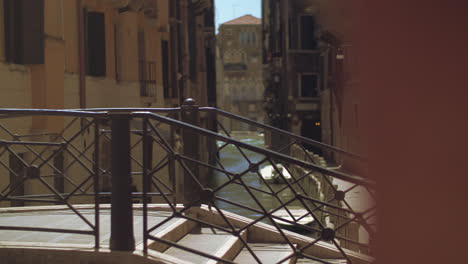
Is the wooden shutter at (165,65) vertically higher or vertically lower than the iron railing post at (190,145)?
higher

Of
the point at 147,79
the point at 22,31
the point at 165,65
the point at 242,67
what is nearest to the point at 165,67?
the point at 165,65

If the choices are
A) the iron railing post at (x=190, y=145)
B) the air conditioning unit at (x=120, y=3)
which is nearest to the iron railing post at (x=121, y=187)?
the iron railing post at (x=190, y=145)

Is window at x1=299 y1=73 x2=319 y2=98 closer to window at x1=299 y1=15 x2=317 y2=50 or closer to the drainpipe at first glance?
window at x1=299 y1=15 x2=317 y2=50

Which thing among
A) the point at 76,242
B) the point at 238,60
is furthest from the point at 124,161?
the point at 238,60

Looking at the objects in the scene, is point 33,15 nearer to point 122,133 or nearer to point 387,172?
point 122,133

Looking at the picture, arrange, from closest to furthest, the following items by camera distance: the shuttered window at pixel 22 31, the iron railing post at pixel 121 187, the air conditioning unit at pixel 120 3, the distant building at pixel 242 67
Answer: the iron railing post at pixel 121 187
the shuttered window at pixel 22 31
the air conditioning unit at pixel 120 3
the distant building at pixel 242 67

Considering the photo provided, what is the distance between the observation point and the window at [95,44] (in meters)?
13.6

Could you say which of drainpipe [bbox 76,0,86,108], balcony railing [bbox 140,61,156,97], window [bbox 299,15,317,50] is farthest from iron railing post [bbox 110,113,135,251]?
window [bbox 299,15,317,50]

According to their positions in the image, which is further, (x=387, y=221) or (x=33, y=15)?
(x=33, y=15)

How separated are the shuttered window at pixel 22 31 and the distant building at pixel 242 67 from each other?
85.4m

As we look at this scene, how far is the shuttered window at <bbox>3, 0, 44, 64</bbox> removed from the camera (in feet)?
31.7

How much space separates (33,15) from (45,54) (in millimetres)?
712

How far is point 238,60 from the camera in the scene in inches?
3868

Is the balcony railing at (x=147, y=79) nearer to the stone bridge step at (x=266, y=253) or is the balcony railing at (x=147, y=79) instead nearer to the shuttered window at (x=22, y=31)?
the shuttered window at (x=22, y=31)
